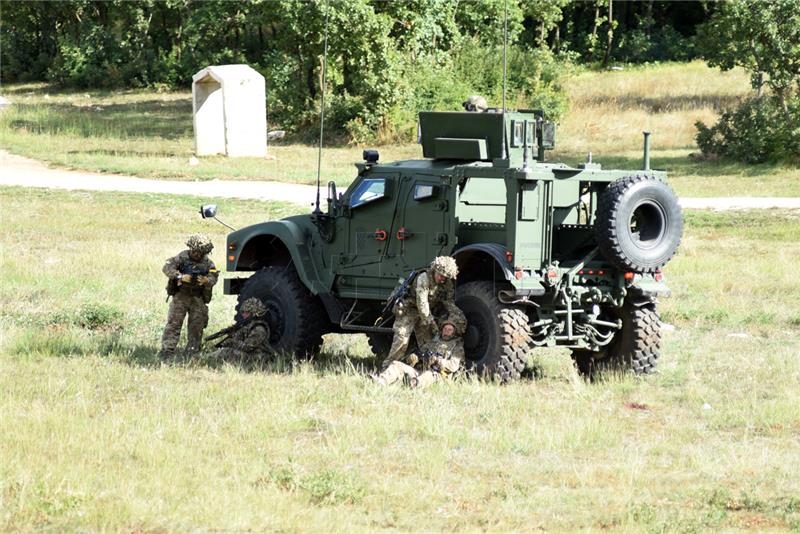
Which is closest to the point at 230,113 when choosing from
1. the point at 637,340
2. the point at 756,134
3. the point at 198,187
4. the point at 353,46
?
the point at 353,46

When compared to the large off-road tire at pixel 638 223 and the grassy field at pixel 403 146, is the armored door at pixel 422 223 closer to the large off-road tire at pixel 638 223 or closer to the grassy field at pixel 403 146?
the large off-road tire at pixel 638 223

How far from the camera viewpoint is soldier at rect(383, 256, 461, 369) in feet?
38.2

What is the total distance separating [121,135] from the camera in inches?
1688

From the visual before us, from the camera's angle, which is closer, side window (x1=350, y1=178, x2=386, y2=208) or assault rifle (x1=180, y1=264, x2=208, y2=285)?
side window (x1=350, y1=178, x2=386, y2=208)

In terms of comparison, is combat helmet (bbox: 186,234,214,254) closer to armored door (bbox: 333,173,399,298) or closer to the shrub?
armored door (bbox: 333,173,399,298)

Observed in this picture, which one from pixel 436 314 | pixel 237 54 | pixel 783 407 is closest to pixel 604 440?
pixel 783 407

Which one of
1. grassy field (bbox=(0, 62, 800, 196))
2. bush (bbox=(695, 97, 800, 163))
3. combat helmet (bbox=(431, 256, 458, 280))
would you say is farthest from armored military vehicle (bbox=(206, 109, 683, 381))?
bush (bbox=(695, 97, 800, 163))

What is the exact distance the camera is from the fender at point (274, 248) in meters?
13.3

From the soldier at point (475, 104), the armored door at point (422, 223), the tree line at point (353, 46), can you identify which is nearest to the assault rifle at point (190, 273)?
the armored door at point (422, 223)

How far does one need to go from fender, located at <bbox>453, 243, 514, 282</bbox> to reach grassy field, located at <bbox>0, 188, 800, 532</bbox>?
96cm

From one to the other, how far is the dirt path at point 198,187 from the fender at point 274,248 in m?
13.5

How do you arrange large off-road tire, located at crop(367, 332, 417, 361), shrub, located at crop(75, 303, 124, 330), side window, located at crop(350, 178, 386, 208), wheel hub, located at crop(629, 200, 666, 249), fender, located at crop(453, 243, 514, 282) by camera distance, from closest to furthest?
1. fender, located at crop(453, 243, 514, 282)
2. wheel hub, located at crop(629, 200, 666, 249)
3. side window, located at crop(350, 178, 386, 208)
4. large off-road tire, located at crop(367, 332, 417, 361)
5. shrub, located at crop(75, 303, 124, 330)

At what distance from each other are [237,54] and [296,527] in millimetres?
55655

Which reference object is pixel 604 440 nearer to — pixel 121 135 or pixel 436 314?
pixel 436 314
